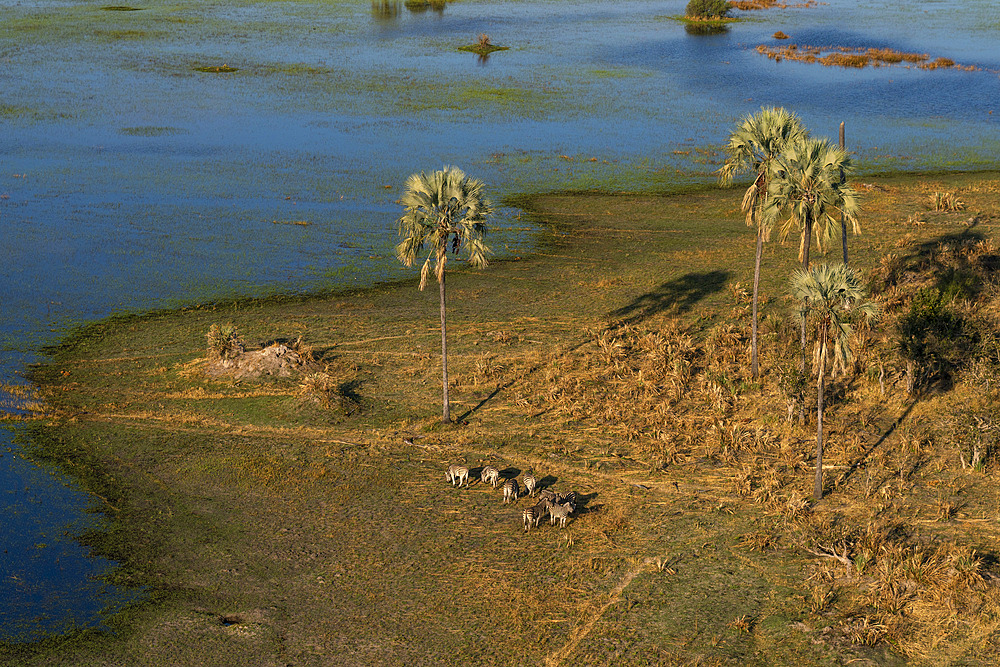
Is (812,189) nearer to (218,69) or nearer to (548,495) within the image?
(548,495)

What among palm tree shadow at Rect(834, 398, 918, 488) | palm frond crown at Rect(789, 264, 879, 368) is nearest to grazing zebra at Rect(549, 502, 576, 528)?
palm tree shadow at Rect(834, 398, 918, 488)

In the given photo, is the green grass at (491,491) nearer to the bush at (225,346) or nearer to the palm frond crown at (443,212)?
the bush at (225,346)

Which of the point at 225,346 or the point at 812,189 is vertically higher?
the point at 812,189

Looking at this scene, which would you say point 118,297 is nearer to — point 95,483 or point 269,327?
point 269,327

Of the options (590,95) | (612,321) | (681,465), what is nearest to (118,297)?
(612,321)

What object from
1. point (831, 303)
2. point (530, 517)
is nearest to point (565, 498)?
point (530, 517)

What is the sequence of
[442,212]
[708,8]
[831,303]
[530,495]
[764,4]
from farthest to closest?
1. [764,4]
2. [708,8]
3. [442,212]
4. [530,495]
5. [831,303]
